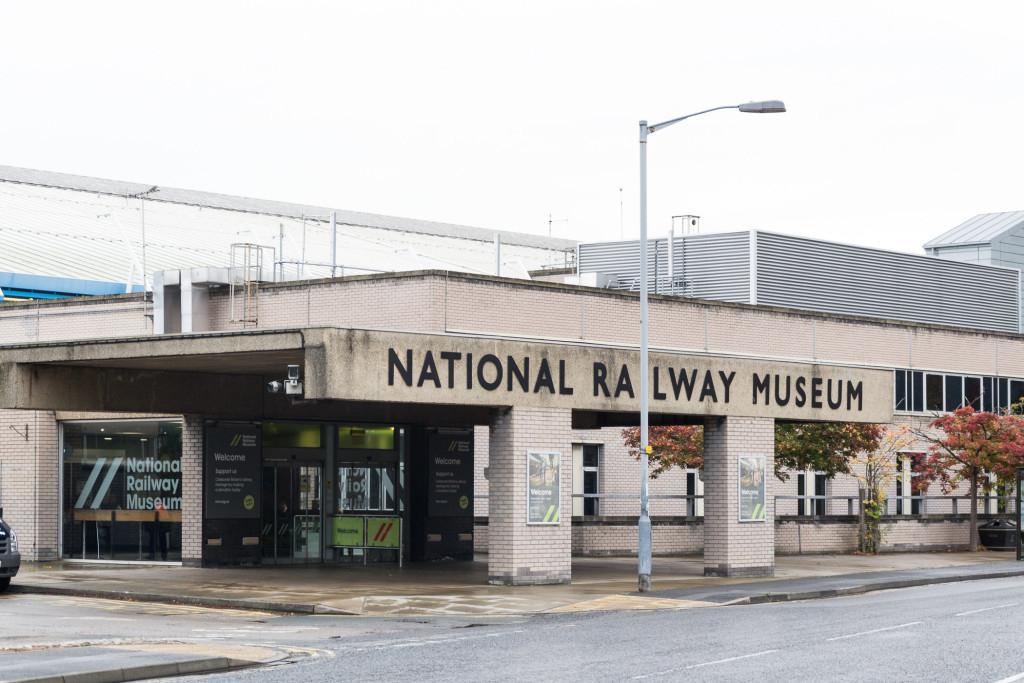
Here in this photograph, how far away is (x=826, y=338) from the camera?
1572 inches

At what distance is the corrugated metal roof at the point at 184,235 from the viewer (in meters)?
43.1

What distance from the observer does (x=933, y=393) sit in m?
44.4

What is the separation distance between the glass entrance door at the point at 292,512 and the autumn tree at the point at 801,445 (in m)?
10.2

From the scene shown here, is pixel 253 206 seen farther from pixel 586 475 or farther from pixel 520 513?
pixel 520 513

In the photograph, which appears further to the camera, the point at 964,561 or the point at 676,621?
the point at 964,561

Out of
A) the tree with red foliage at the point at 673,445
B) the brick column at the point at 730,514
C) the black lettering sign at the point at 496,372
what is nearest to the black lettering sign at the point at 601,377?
the black lettering sign at the point at 496,372

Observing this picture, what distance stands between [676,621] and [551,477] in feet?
20.5

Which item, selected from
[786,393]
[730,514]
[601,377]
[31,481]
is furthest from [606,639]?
[31,481]

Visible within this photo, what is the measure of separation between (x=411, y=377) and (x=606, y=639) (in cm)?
751

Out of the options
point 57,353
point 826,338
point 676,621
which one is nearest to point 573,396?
point 676,621

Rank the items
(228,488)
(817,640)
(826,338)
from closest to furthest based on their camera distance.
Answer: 1. (817,640)
2. (228,488)
3. (826,338)

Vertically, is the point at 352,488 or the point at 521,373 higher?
the point at 521,373

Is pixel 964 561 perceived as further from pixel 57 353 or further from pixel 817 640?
pixel 57 353

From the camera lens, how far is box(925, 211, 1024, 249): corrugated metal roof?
68000 millimetres
